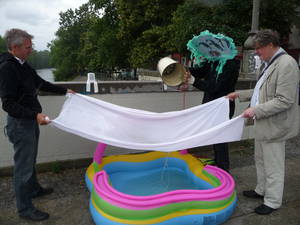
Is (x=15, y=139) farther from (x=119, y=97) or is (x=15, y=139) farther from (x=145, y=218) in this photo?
(x=119, y=97)

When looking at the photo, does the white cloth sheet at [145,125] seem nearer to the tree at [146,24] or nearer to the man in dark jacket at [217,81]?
the man in dark jacket at [217,81]

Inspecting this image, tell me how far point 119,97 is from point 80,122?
135 centimetres

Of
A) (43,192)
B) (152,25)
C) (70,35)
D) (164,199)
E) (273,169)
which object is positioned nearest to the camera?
(164,199)

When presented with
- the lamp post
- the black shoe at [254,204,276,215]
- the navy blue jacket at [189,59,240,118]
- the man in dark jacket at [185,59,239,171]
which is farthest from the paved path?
the lamp post

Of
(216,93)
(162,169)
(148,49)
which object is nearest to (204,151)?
(162,169)

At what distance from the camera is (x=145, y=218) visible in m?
2.43

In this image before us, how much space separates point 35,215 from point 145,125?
1512mm

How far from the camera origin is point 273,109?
2.57m

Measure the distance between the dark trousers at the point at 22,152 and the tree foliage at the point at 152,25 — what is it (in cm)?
636

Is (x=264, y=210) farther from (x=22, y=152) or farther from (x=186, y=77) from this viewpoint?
(x=22, y=152)

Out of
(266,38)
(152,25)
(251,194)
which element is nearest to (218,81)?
(266,38)

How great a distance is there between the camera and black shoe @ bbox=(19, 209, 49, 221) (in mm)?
2684

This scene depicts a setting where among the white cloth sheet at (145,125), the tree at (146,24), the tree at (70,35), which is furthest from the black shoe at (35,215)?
the tree at (70,35)

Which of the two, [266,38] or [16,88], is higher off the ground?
[266,38]
